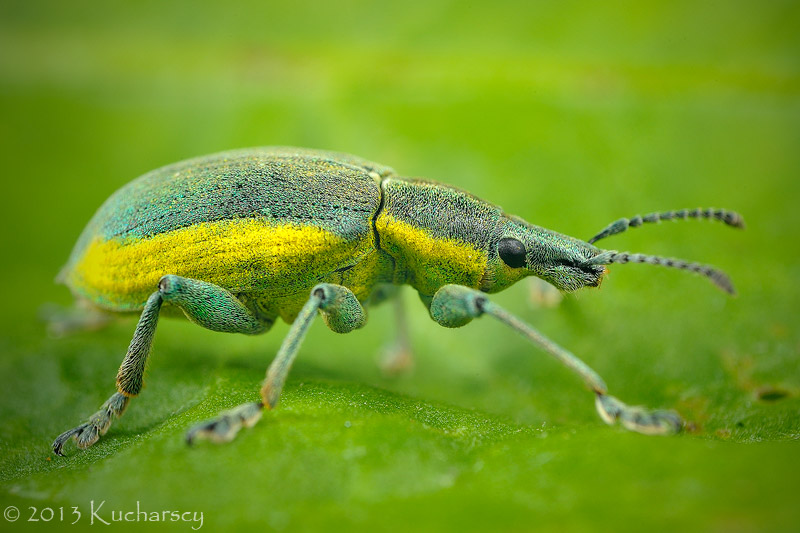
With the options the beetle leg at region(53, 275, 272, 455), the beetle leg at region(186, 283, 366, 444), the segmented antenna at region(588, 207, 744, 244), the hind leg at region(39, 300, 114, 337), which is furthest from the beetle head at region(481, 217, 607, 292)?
the hind leg at region(39, 300, 114, 337)

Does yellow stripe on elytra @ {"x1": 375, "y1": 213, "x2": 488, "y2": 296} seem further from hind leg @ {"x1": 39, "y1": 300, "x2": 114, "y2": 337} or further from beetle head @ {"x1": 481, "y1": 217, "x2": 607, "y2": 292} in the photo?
hind leg @ {"x1": 39, "y1": 300, "x2": 114, "y2": 337}

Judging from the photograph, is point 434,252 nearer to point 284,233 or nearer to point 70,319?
point 284,233

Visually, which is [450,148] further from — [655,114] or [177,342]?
[177,342]

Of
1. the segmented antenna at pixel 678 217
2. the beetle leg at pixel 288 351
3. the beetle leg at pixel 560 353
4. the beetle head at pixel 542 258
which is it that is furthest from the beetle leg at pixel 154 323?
the segmented antenna at pixel 678 217

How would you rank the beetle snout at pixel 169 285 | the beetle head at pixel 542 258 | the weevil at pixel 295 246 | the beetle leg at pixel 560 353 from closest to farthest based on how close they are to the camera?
the beetle leg at pixel 560 353 → the beetle snout at pixel 169 285 → the weevil at pixel 295 246 → the beetle head at pixel 542 258

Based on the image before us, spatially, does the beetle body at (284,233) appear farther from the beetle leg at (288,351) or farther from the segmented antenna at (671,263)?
the beetle leg at (288,351)

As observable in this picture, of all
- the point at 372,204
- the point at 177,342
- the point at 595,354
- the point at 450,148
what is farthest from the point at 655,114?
the point at 177,342

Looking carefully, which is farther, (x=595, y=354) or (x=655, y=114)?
(x=655, y=114)
